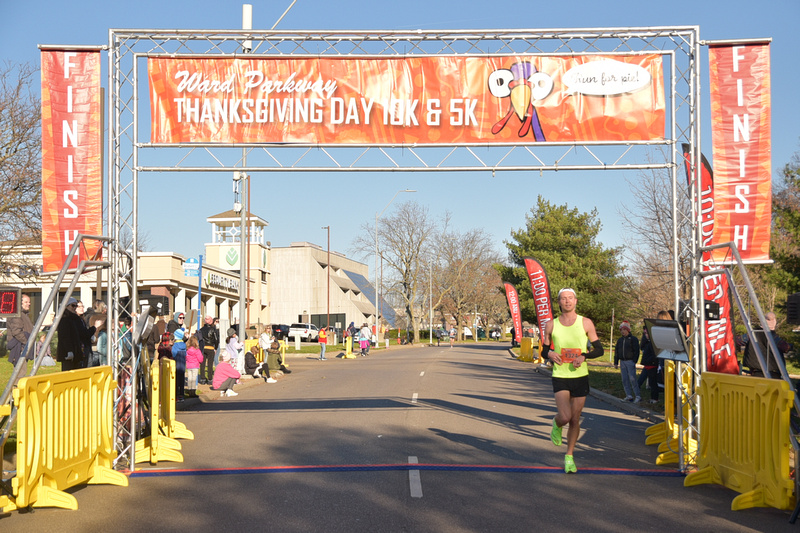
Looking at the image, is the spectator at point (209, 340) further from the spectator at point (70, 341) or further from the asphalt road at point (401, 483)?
the spectator at point (70, 341)

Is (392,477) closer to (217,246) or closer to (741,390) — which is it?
(741,390)

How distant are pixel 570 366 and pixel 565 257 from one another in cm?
4994

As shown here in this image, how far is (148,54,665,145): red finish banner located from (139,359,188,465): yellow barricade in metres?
3.41

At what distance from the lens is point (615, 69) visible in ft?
34.7

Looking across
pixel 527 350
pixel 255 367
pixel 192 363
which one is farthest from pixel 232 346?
pixel 527 350

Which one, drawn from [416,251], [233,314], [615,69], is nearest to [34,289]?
[233,314]

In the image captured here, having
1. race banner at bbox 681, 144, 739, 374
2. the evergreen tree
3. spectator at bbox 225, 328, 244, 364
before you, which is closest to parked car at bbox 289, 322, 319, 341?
the evergreen tree

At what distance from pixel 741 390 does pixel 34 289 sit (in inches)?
1882

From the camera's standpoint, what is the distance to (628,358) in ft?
50.3

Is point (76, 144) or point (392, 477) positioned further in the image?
point (76, 144)

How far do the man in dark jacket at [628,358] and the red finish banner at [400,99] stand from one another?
600 centimetres

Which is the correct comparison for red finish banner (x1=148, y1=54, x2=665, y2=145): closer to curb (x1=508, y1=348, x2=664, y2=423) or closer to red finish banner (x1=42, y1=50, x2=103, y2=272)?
red finish banner (x1=42, y1=50, x2=103, y2=272)

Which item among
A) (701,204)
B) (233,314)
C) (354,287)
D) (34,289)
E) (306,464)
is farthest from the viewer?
(354,287)

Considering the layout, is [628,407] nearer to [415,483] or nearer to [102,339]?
[415,483]
